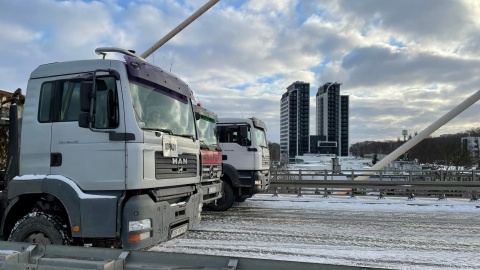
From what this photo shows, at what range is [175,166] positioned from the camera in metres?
5.39

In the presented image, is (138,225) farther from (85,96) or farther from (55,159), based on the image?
(85,96)

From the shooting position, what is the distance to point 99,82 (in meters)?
4.85

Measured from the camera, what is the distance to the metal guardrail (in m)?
3.09

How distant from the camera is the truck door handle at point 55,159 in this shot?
4930mm

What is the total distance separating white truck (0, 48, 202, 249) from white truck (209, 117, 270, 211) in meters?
6.22

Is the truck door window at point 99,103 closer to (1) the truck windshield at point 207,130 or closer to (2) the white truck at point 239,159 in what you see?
(1) the truck windshield at point 207,130

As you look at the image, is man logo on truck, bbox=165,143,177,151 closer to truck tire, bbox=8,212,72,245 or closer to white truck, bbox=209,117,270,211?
truck tire, bbox=8,212,72,245

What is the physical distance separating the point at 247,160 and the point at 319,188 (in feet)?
18.8

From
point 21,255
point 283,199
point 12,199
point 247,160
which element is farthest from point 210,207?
point 21,255

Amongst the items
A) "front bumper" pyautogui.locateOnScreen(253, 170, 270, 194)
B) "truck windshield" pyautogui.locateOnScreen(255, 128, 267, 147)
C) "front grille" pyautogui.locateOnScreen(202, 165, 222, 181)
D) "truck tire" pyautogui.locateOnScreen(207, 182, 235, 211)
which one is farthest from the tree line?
"front grille" pyautogui.locateOnScreen(202, 165, 222, 181)

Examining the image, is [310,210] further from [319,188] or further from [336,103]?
[336,103]

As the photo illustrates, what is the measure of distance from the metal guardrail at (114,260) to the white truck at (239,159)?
8.22 metres

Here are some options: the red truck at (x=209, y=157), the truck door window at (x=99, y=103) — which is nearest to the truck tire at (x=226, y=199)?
the red truck at (x=209, y=157)

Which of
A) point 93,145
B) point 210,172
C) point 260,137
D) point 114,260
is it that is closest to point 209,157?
point 210,172
